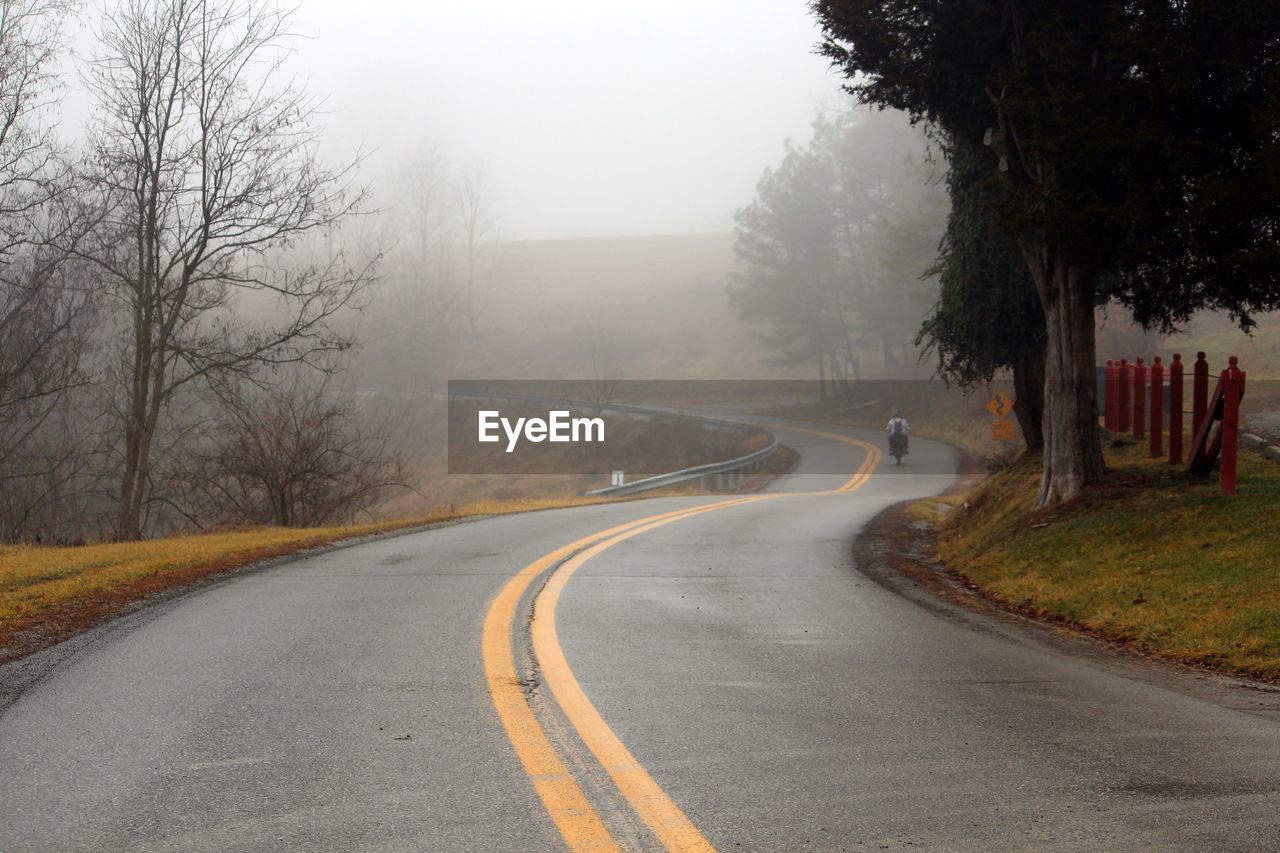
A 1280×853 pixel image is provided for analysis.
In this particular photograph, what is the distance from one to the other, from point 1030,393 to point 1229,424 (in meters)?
7.81

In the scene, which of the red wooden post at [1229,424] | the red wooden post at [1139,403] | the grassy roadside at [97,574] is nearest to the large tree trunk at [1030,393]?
the red wooden post at [1139,403]

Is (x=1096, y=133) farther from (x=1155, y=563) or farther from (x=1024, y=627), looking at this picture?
(x=1024, y=627)

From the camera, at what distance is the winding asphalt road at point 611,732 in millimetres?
3836

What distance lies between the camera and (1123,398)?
18.0 m

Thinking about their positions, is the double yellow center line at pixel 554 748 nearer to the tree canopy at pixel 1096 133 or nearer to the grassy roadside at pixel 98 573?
the grassy roadside at pixel 98 573

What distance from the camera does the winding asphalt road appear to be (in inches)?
151

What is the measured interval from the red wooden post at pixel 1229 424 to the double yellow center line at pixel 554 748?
21.6 ft

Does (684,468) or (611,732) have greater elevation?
(611,732)

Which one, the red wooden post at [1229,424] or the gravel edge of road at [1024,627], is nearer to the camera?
the gravel edge of road at [1024,627]

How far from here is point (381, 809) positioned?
4.03m

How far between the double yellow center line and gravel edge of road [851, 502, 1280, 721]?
3.14 metres

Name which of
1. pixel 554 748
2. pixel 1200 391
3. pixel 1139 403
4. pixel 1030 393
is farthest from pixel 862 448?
pixel 554 748

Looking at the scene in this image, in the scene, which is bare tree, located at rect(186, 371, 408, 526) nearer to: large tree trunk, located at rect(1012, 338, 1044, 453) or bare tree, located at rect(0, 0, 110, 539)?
bare tree, located at rect(0, 0, 110, 539)

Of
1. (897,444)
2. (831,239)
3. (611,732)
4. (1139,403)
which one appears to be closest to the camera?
(611,732)
